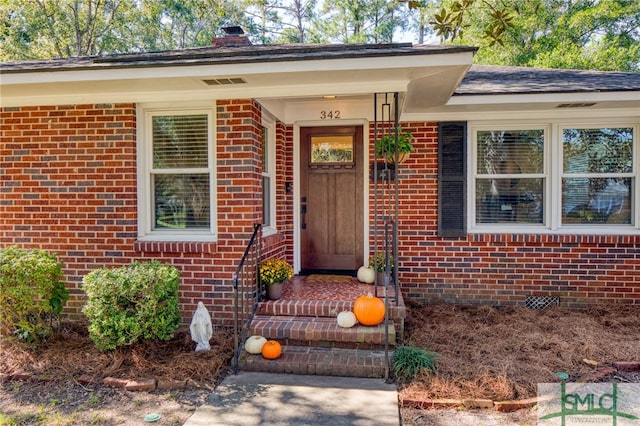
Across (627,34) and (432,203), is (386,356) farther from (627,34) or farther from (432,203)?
(627,34)

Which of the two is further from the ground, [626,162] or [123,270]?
[626,162]

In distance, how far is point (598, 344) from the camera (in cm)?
418

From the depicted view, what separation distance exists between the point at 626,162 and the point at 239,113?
16.1 feet

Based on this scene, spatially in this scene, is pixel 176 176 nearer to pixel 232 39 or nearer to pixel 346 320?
pixel 232 39

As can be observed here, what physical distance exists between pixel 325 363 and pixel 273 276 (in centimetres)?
118

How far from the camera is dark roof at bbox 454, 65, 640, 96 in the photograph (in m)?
4.73

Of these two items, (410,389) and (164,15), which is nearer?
(410,389)

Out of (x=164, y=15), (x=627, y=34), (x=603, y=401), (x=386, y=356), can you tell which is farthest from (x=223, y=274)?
(x=164, y=15)

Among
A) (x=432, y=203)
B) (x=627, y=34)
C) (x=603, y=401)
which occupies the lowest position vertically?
(x=603, y=401)

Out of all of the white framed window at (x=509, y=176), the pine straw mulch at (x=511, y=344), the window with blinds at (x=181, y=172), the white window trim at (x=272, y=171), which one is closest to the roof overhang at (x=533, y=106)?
the white framed window at (x=509, y=176)

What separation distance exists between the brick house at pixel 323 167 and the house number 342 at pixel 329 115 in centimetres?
3

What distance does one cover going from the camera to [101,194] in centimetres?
479

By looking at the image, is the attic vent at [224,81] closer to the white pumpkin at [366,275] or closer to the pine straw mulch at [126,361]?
the pine straw mulch at [126,361]

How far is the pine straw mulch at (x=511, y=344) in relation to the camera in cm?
344
